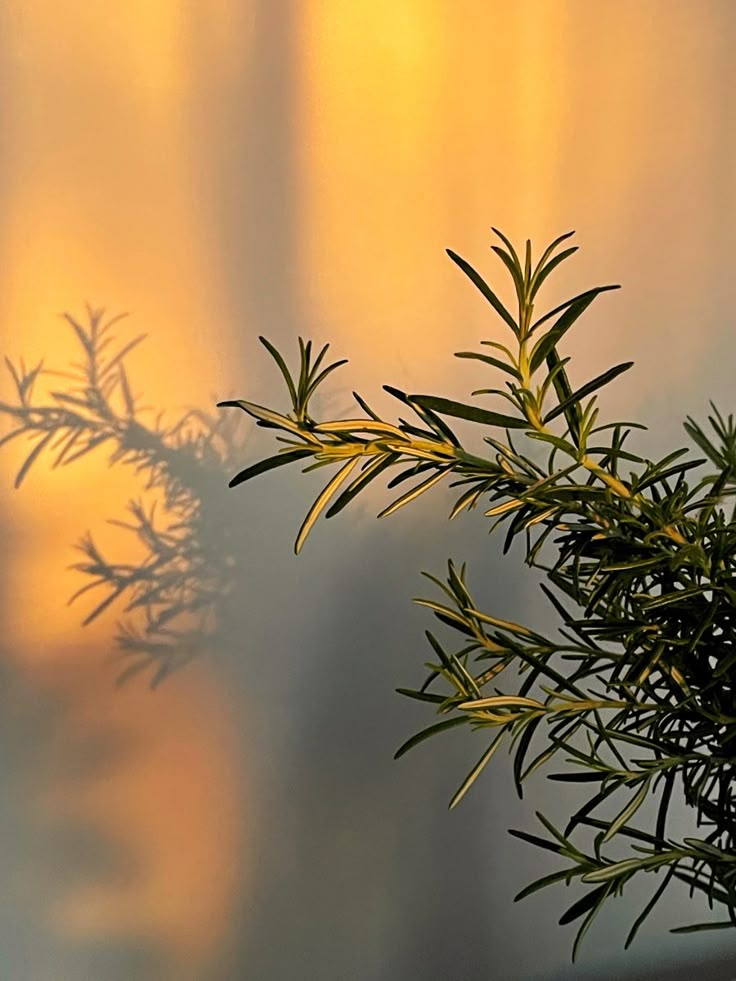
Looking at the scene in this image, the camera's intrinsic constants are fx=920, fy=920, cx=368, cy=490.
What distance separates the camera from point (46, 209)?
2.11ft

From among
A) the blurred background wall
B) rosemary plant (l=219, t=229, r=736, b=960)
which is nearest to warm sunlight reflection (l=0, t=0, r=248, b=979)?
the blurred background wall

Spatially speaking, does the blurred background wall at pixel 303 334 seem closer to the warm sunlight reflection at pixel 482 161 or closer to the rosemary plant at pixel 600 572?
the warm sunlight reflection at pixel 482 161

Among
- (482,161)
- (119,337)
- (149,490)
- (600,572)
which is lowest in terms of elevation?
(600,572)

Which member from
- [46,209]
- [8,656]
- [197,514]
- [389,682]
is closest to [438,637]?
[389,682]

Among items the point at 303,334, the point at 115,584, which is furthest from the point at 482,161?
the point at 115,584

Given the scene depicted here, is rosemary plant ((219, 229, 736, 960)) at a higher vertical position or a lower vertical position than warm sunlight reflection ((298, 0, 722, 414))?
lower

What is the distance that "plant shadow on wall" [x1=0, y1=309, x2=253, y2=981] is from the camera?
669 millimetres

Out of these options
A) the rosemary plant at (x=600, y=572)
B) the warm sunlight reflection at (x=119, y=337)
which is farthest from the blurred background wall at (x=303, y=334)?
the rosemary plant at (x=600, y=572)

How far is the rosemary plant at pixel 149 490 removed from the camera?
67 cm

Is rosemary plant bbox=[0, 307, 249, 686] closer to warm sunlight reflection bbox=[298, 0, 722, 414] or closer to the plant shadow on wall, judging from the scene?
the plant shadow on wall

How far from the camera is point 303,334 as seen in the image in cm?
70

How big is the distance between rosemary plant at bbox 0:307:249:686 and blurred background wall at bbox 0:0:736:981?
1cm

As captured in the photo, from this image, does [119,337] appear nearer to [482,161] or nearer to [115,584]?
[115,584]

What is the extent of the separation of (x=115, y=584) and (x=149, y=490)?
0.25ft
